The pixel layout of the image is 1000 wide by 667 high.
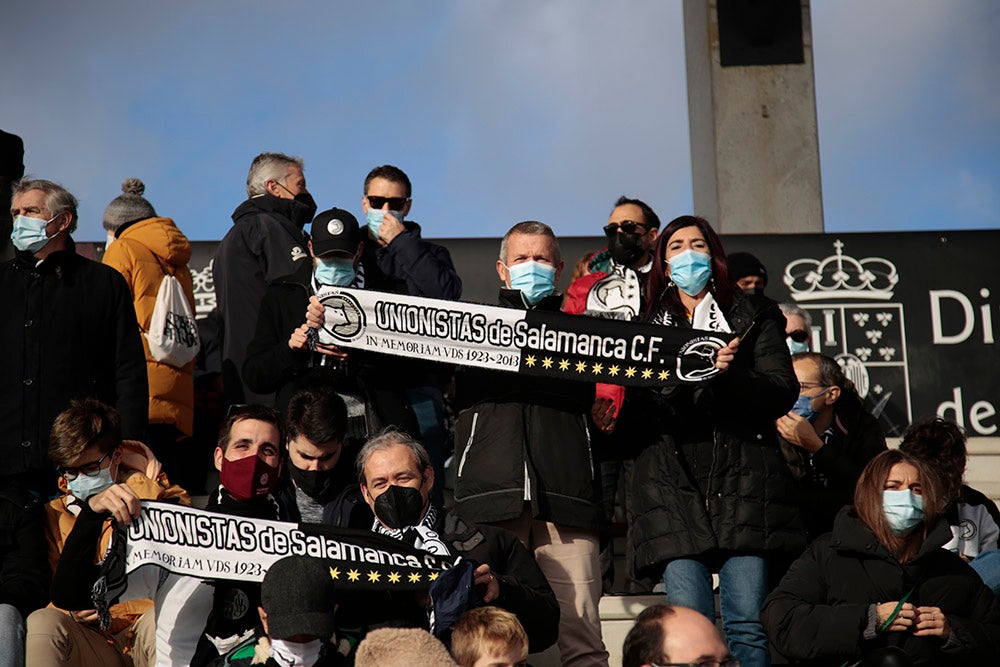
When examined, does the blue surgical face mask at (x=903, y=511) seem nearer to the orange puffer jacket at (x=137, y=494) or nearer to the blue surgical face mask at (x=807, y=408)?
the blue surgical face mask at (x=807, y=408)

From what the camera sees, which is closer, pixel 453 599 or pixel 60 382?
pixel 453 599

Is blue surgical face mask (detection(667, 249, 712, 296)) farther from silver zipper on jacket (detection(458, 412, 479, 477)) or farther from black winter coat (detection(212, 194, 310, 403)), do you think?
black winter coat (detection(212, 194, 310, 403))

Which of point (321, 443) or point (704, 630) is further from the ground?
point (321, 443)

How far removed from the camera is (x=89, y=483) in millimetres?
6453

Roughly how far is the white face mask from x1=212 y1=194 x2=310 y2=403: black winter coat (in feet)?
9.61

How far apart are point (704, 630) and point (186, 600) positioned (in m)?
2.05

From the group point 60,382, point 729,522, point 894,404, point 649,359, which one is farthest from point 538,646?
point 894,404

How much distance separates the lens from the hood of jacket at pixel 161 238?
8453 millimetres

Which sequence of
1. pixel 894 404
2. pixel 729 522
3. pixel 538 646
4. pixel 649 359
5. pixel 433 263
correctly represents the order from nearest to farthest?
pixel 538 646 < pixel 729 522 < pixel 649 359 < pixel 433 263 < pixel 894 404

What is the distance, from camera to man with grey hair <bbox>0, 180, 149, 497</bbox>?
23.7 feet

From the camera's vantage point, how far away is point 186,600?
608 centimetres

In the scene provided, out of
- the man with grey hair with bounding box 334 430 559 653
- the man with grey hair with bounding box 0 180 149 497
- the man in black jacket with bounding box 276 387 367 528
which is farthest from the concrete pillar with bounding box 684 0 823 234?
the man with grey hair with bounding box 334 430 559 653

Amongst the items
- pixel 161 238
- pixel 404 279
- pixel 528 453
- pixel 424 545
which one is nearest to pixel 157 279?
pixel 161 238

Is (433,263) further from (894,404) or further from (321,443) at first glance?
(894,404)
